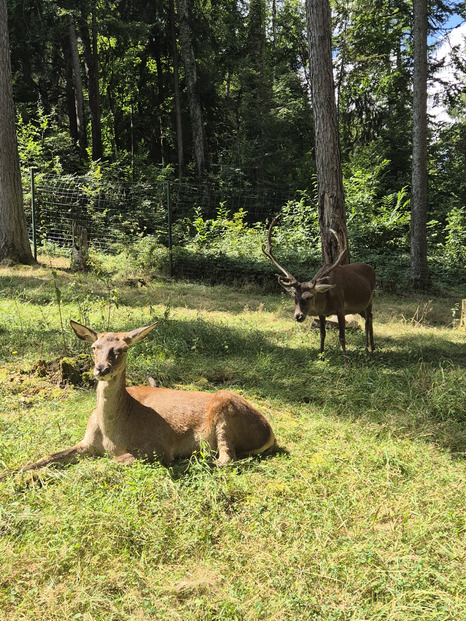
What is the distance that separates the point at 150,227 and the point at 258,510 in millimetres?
11591

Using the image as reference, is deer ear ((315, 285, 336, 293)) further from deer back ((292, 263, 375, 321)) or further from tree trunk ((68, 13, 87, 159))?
tree trunk ((68, 13, 87, 159))

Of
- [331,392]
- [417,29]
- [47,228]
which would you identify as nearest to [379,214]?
[417,29]

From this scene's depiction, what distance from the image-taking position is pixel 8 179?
11211 millimetres

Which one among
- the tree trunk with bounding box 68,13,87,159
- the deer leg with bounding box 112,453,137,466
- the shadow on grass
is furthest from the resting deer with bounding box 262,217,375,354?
the tree trunk with bounding box 68,13,87,159

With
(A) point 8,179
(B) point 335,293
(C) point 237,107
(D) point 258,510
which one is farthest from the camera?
(C) point 237,107

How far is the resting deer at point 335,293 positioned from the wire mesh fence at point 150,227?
18.2 feet

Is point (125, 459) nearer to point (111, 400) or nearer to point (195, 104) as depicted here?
point (111, 400)

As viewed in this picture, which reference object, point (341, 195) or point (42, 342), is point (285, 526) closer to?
point (42, 342)

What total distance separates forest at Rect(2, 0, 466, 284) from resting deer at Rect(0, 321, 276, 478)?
10.8m

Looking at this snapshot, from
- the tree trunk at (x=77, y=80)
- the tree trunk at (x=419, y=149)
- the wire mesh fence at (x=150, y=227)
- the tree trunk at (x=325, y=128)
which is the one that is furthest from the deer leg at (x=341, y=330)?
the tree trunk at (x=77, y=80)

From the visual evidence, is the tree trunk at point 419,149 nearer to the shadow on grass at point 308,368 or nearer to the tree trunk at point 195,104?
the shadow on grass at point 308,368

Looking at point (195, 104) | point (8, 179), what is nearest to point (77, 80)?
point (195, 104)

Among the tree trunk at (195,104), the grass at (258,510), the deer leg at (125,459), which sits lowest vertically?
the grass at (258,510)

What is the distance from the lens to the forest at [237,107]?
16.2 metres
